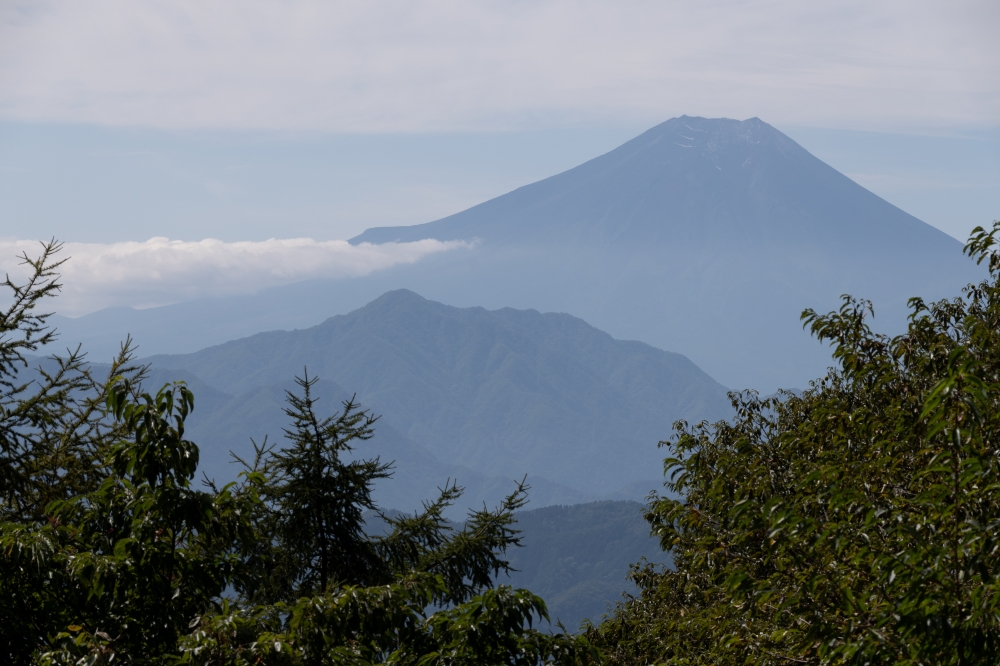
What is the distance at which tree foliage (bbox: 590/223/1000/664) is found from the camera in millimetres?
5375

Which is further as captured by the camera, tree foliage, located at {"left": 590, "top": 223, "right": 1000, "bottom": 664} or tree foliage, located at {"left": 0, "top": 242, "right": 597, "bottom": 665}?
tree foliage, located at {"left": 0, "top": 242, "right": 597, "bottom": 665}

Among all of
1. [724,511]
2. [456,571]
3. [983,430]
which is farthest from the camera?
[456,571]

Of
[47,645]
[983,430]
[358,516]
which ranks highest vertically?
[983,430]

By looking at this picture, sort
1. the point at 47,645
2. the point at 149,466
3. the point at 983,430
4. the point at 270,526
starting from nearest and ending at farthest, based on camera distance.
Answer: the point at 149,466
the point at 47,645
the point at 983,430
the point at 270,526

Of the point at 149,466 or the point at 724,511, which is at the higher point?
the point at 149,466

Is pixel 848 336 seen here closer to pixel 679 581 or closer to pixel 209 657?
pixel 679 581

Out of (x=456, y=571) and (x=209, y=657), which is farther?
(x=456, y=571)

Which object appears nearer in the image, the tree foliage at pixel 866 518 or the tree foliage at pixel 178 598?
the tree foliage at pixel 866 518

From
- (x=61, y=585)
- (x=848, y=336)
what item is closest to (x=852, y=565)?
(x=848, y=336)

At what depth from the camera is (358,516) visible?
1330 cm

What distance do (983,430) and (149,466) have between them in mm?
7513

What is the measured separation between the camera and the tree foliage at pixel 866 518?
5.38 m

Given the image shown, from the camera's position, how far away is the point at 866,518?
5.89 m

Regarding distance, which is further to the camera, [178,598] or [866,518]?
[178,598]
